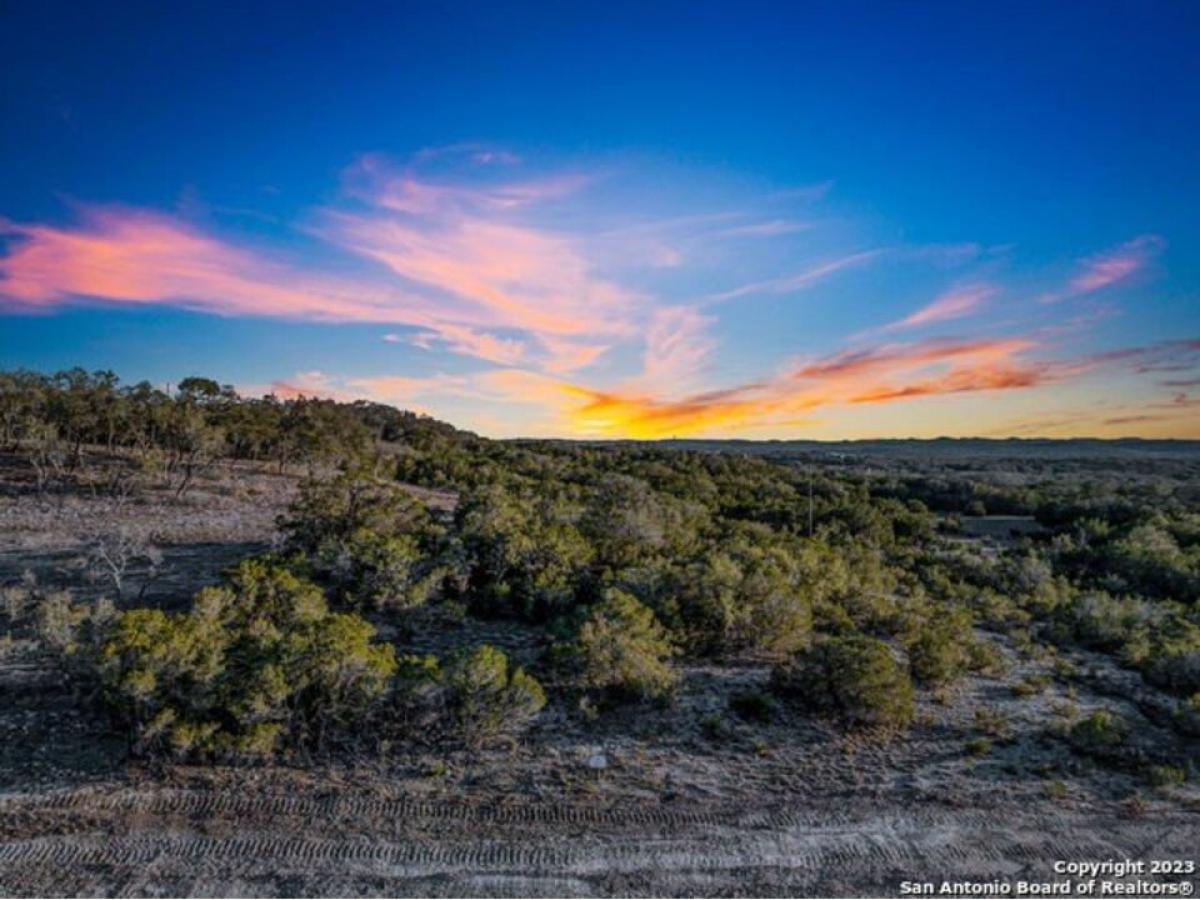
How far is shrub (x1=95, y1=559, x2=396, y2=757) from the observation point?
32.8ft

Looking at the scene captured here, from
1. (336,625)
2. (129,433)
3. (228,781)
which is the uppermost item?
(129,433)

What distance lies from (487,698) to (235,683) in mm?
3941

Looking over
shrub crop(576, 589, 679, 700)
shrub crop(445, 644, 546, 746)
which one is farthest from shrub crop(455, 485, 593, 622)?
shrub crop(445, 644, 546, 746)

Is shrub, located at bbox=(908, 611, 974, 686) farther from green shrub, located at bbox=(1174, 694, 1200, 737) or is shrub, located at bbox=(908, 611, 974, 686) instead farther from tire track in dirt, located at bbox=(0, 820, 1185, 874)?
tire track in dirt, located at bbox=(0, 820, 1185, 874)

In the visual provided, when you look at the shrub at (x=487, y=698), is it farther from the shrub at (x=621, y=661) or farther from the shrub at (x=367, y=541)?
the shrub at (x=367, y=541)

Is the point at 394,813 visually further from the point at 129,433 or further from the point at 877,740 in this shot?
the point at 129,433

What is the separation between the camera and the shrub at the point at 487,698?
1088cm

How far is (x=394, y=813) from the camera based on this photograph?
9.21 m

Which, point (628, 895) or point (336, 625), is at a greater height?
point (336, 625)

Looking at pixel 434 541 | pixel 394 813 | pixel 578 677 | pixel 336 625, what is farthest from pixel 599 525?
pixel 394 813

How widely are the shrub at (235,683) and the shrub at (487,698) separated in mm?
1204

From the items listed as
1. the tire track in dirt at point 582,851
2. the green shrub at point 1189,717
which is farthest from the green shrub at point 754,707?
the green shrub at point 1189,717

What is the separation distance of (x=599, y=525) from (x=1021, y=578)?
15.3 m

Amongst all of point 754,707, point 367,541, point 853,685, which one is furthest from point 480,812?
point 367,541
